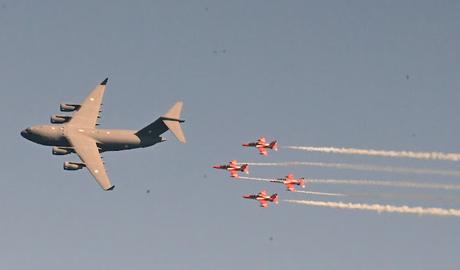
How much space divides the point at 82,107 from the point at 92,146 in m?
13.0

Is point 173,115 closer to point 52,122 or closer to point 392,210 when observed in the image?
point 52,122

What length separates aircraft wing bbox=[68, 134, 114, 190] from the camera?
111 m

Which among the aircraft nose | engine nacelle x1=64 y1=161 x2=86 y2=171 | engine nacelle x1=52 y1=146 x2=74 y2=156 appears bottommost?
engine nacelle x1=64 y1=161 x2=86 y2=171

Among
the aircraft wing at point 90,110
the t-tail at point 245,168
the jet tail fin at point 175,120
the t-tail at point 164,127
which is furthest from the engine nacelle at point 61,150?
the t-tail at point 245,168

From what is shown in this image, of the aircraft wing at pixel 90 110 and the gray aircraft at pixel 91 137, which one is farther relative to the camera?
the aircraft wing at pixel 90 110

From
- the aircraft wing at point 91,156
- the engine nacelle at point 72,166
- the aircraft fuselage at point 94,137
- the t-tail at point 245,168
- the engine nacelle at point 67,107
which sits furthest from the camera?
the engine nacelle at point 67,107

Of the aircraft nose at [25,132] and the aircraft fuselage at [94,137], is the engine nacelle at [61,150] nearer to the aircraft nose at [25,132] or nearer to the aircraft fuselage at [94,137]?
the aircraft fuselage at [94,137]

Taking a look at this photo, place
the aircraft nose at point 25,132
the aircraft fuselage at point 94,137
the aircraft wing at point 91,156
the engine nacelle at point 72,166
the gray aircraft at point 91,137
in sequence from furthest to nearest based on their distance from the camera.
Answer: the aircraft nose at point 25,132
the aircraft fuselage at point 94,137
the gray aircraft at point 91,137
the engine nacelle at point 72,166
the aircraft wing at point 91,156

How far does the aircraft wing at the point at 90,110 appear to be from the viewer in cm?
12658

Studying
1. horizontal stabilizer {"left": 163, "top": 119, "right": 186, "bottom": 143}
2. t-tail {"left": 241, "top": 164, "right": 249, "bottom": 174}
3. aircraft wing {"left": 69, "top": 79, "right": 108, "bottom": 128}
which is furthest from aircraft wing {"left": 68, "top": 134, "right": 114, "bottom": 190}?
t-tail {"left": 241, "top": 164, "right": 249, "bottom": 174}

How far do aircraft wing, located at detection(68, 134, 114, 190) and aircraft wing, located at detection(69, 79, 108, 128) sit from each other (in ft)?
18.6

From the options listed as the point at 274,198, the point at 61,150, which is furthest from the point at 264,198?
the point at 61,150

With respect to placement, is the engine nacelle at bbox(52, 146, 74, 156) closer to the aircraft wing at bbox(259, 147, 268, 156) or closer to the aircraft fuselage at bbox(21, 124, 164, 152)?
the aircraft fuselage at bbox(21, 124, 164, 152)

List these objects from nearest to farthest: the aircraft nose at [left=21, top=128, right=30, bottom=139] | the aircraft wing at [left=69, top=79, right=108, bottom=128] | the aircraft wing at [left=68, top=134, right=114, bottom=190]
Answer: the aircraft wing at [left=68, top=134, right=114, bottom=190] < the aircraft nose at [left=21, top=128, right=30, bottom=139] < the aircraft wing at [left=69, top=79, right=108, bottom=128]
